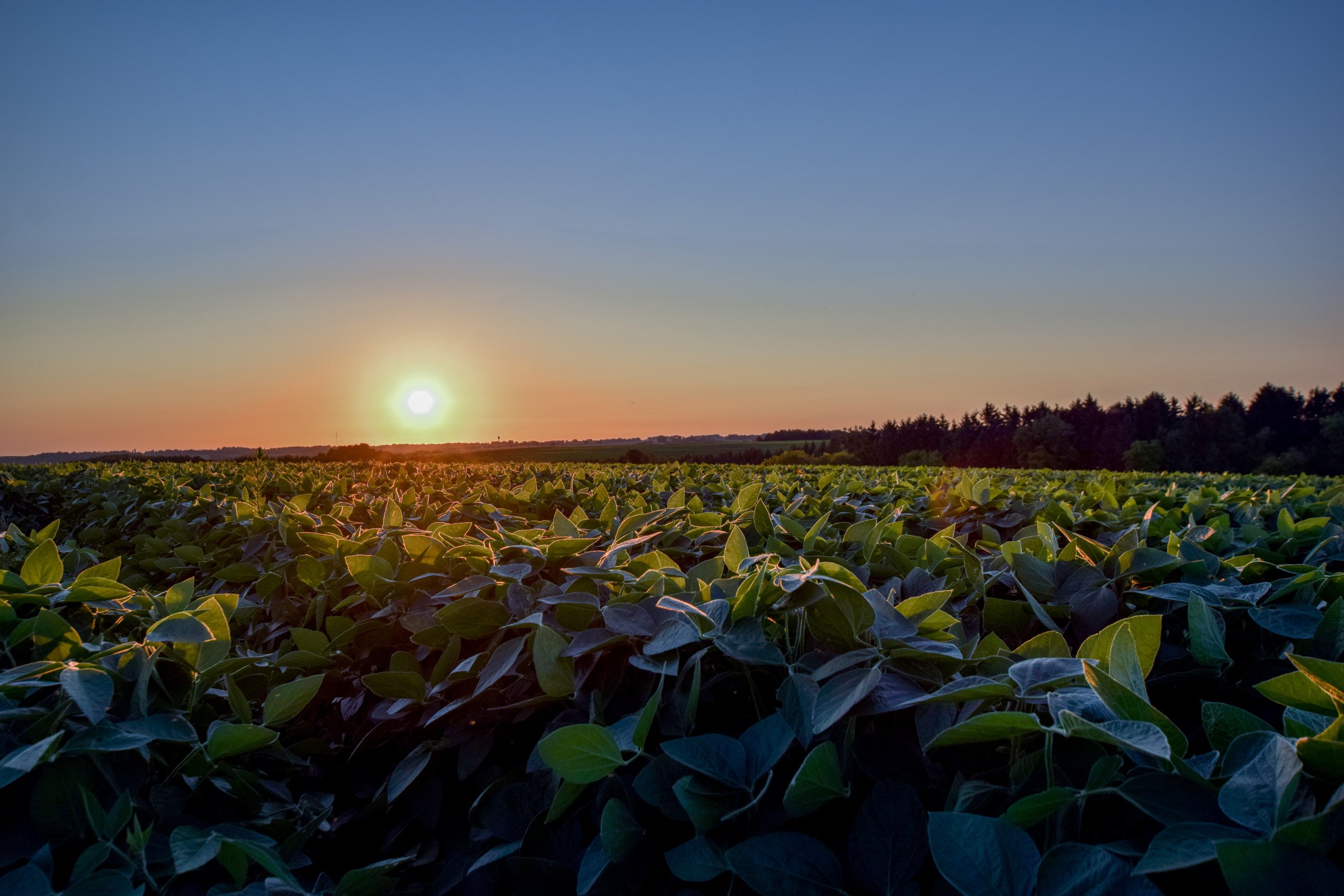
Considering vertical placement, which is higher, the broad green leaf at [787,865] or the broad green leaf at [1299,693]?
the broad green leaf at [1299,693]

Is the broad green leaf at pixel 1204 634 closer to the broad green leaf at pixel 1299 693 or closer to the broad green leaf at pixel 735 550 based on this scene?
the broad green leaf at pixel 1299 693

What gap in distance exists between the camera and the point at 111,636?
1.89m

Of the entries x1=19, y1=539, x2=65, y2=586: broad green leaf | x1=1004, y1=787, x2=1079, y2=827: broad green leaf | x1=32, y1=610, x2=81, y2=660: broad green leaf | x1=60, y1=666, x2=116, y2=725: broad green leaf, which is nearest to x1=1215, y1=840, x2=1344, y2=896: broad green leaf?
x1=1004, y1=787, x2=1079, y2=827: broad green leaf

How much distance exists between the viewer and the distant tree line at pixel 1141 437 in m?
70.4

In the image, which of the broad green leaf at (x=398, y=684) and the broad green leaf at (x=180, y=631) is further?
the broad green leaf at (x=398, y=684)

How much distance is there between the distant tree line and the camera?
7038 cm

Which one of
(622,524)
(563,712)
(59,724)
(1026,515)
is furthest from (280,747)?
(1026,515)

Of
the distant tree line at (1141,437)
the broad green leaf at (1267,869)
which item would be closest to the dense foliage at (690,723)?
the broad green leaf at (1267,869)

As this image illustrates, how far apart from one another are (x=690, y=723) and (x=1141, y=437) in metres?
98.1

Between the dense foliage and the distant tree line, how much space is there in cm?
6353

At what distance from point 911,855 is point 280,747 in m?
1.32

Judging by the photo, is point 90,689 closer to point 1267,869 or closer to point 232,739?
point 232,739

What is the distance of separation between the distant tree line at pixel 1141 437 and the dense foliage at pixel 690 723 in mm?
63526

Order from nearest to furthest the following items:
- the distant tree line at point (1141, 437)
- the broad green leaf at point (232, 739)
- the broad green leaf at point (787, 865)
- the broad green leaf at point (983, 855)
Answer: the broad green leaf at point (983, 855), the broad green leaf at point (787, 865), the broad green leaf at point (232, 739), the distant tree line at point (1141, 437)
